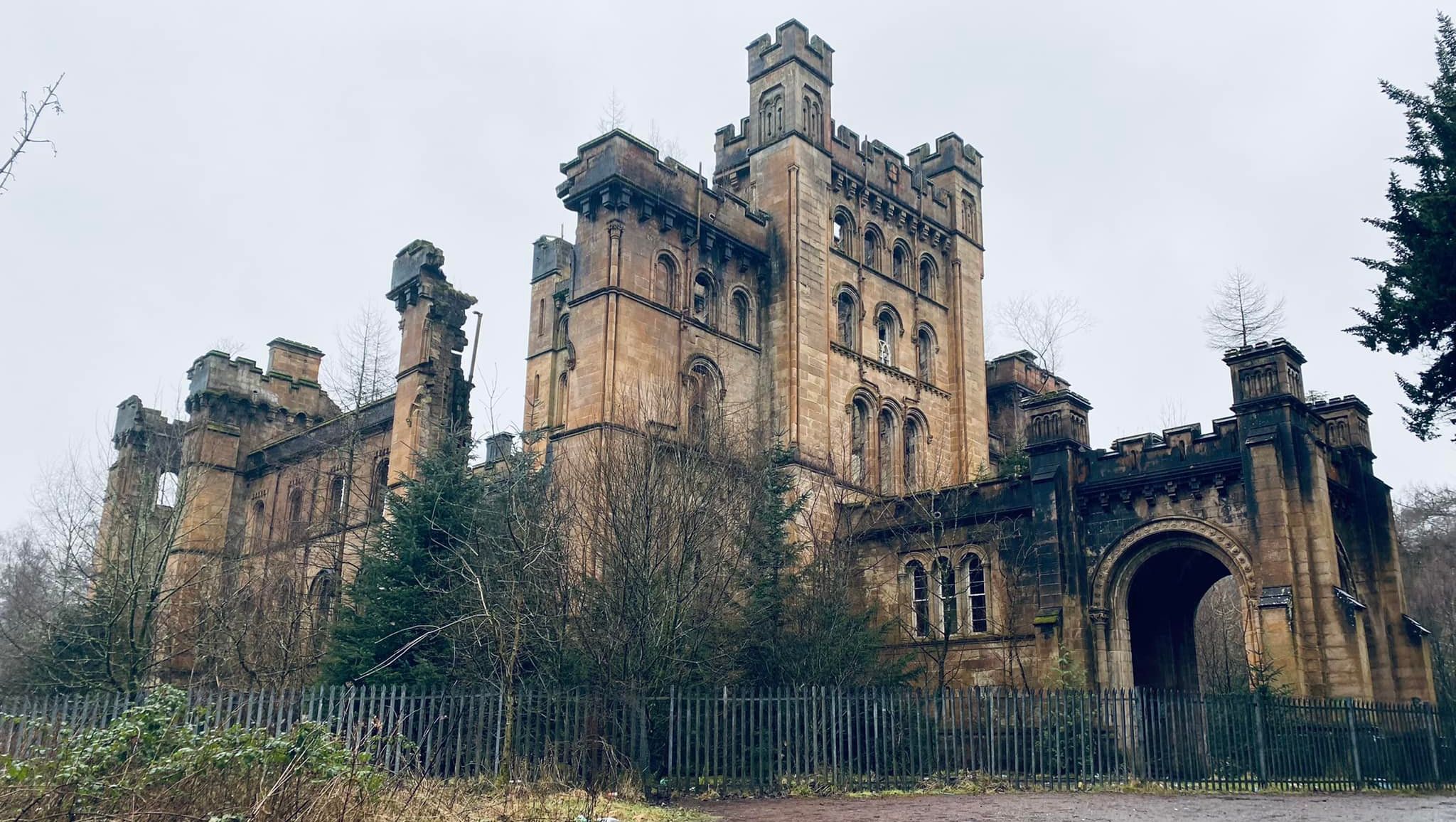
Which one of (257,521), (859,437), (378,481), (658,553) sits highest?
(859,437)

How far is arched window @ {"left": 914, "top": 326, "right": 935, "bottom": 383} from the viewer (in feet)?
127

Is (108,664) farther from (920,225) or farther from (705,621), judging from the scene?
(920,225)

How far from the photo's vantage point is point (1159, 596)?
2827 cm

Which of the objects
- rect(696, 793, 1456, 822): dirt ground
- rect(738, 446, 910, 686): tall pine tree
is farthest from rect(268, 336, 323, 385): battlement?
rect(696, 793, 1456, 822): dirt ground

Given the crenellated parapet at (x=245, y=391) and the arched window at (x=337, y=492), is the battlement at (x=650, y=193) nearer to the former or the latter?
the arched window at (x=337, y=492)

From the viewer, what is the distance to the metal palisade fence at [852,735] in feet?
54.2

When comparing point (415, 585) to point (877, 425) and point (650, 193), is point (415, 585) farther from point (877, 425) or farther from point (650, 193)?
point (877, 425)

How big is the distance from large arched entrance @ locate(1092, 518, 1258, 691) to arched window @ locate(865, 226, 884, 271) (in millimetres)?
14552

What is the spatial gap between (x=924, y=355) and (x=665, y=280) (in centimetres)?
1130

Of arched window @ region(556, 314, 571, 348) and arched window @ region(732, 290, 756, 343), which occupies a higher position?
arched window @ region(556, 314, 571, 348)

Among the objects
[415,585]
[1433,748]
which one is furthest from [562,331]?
[1433,748]

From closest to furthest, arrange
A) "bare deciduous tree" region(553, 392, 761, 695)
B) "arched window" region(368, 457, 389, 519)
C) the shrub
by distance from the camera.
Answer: the shrub, "bare deciduous tree" region(553, 392, 761, 695), "arched window" region(368, 457, 389, 519)

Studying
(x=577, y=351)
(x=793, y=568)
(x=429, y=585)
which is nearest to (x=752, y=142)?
(x=577, y=351)

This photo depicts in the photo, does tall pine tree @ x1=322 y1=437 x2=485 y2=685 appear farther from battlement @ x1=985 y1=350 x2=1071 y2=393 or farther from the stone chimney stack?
battlement @ x1=985 y1=350 x2=1071 y2=393
